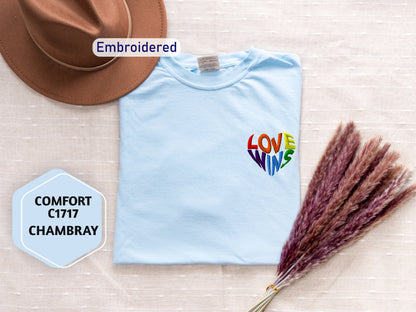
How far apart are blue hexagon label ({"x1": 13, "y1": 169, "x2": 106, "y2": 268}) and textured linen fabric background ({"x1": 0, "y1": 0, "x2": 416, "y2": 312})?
0.06 feet

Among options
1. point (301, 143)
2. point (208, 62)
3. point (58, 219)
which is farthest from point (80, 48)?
point (301, 143)

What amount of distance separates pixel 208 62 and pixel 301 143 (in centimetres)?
26

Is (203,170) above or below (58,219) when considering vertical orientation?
above

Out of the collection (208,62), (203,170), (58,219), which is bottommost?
(58,219)

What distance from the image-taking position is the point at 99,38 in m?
0.72

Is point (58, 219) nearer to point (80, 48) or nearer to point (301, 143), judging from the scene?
point (80, 48)

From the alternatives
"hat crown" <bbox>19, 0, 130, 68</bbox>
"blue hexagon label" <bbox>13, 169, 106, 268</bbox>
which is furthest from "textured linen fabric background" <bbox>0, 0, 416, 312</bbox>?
"hat crown" <bbox>19, 0, 130, 68</bbox>

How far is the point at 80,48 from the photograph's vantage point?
2.40ft

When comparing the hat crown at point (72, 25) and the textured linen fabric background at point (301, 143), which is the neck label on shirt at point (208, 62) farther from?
the hat crown at point (72, 25)

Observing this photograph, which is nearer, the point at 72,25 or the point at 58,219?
the point at 72,25

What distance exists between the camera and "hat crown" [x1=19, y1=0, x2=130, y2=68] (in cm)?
69

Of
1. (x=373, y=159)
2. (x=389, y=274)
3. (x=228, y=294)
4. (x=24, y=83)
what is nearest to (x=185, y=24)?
(x=24, y=83)

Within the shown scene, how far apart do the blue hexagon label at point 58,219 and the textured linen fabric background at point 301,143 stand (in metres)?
0.02

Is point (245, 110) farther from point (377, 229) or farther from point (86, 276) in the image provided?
point (86, 276)
